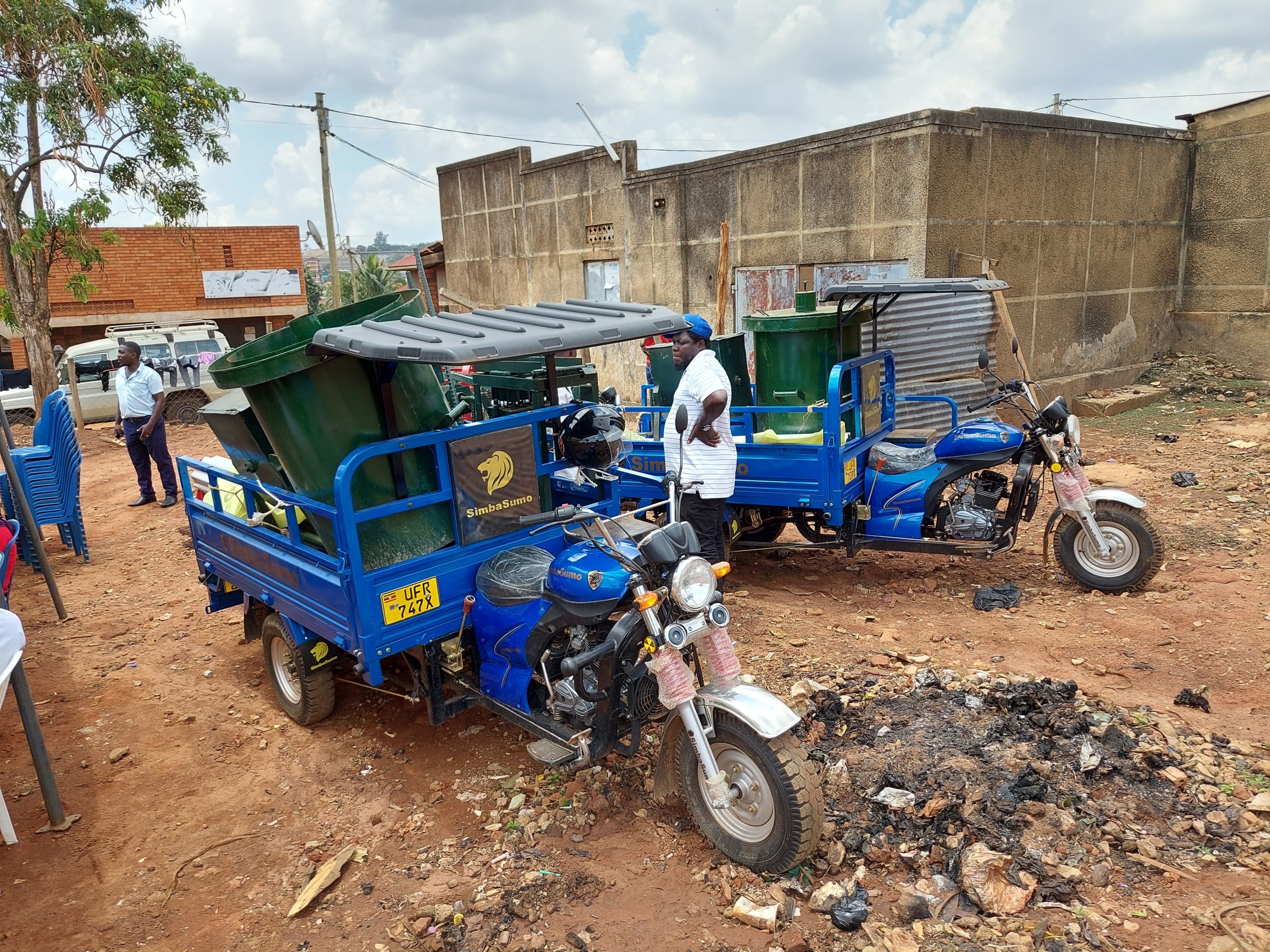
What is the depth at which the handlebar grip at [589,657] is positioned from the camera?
11.2ft

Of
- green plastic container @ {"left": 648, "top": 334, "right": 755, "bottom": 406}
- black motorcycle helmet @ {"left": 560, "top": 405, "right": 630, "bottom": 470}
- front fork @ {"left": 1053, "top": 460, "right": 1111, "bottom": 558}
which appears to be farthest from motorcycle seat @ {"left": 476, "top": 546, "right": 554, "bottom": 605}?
front fork @ {"left": 1053, "top": 460, "right": 1111, "bottom": 558}

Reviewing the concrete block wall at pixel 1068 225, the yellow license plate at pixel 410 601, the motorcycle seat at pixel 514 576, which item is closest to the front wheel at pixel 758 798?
the motorcycle seat at pixel 514 576

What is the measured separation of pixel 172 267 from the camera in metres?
22.8

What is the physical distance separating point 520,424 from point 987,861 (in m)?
2.66

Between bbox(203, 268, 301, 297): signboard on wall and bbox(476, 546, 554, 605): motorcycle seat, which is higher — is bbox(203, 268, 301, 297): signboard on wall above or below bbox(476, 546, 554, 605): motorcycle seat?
above

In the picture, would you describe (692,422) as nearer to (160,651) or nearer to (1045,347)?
(160,651)

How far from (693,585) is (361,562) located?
4.87 feet

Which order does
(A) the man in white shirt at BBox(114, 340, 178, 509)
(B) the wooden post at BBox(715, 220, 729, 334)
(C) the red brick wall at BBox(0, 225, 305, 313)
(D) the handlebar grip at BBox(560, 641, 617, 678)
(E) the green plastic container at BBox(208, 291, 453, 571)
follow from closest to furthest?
(D) the handlebar grip at BBox(560, 641, 617, 678) → (E) the green plastic container at BBox(208, 291, 453, 571) → (A) the man in white shirt at BBox(114, 340, 178, 509) → (B) the wooden post at BBox(715, 220, 729, 334) → (C) the red brick wall at BBox(0, 225, 305, 313)

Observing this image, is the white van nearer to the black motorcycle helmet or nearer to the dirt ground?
the dirt ground

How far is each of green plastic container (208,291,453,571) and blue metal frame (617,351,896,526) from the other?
1944 mm

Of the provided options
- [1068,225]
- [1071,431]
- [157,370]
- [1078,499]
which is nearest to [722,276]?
[1068,225]

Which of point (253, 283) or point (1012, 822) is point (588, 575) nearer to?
point (1012, 822)

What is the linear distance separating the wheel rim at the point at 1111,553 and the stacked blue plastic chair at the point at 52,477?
847 centimetres

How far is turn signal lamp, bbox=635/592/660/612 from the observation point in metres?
3.08
